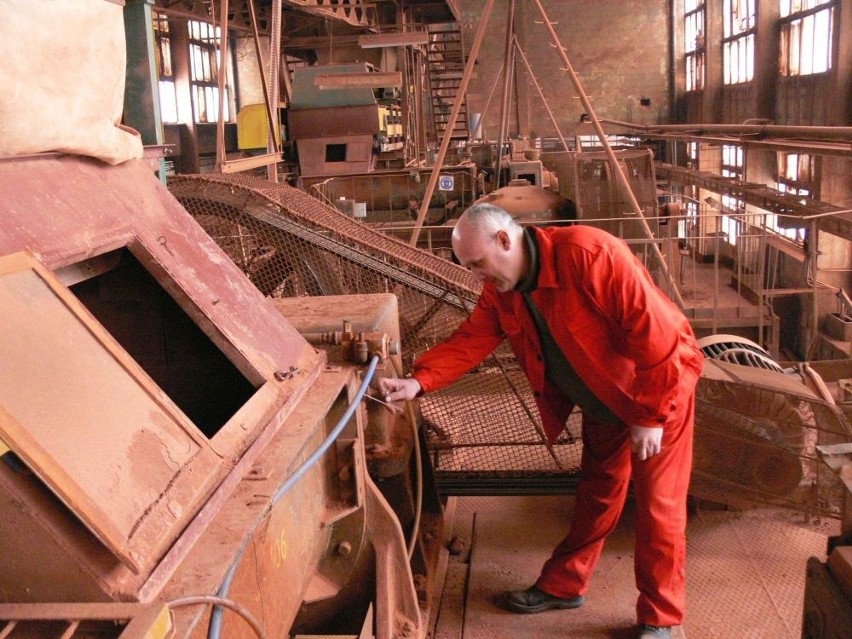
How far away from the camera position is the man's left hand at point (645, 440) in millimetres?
2930

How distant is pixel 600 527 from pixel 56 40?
267 centimetres

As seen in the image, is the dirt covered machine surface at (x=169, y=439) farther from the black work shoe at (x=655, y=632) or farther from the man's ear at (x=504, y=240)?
the black work shoe at (x=655, y=632)

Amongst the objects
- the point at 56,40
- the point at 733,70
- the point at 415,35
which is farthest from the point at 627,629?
the point at 733,70

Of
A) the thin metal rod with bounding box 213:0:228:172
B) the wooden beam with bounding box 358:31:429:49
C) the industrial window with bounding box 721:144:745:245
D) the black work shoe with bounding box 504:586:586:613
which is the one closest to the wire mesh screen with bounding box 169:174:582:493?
the thin metal rod with bounding box 213:0:228:172

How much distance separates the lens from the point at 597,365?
3.10 m

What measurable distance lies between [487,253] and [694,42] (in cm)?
2465

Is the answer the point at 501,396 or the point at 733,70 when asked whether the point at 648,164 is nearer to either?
the point at 501,396

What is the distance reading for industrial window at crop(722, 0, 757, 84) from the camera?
19.5 metres

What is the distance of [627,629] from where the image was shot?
3.44 m

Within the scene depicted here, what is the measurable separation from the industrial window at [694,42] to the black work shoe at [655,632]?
2256cm

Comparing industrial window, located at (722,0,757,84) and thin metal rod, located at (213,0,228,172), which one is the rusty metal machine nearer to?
thin metal rod, located at (213,0,228,172)

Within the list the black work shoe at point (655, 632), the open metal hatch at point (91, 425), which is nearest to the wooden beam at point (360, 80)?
the black work shoe at point (655, 632)

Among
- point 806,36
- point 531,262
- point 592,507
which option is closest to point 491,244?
point 531,262

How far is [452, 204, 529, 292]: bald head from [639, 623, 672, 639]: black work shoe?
1.44m
